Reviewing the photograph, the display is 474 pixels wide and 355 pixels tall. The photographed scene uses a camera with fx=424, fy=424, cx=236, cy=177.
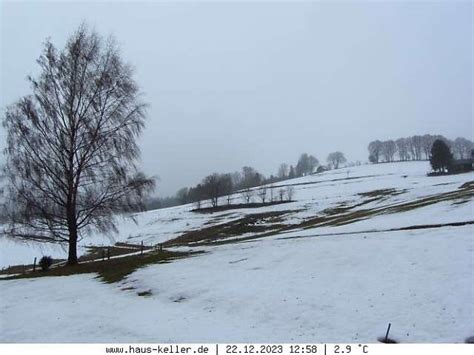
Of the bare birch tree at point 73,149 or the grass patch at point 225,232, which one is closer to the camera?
the bare birch tree at point 73,149

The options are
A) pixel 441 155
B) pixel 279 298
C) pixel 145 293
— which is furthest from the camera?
pixel 441 155

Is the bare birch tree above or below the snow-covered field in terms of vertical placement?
above

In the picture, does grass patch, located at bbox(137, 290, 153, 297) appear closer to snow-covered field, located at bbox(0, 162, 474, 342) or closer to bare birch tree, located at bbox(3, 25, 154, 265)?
snow-covered field, located at bbox(0, 162, 474, 342)

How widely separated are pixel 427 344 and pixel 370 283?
178 inches

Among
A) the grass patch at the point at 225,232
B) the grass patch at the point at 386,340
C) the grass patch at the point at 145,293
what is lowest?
the grass patch at the point at 225,232

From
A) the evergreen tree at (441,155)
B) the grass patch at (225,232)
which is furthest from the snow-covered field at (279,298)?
the evergreen tree at (441,155)

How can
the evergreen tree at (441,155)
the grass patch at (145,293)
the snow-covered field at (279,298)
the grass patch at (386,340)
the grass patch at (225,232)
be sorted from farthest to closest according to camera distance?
the evergreen tree at (441,155) < the grass patch at (225,232) < the grass patch at (145,293) < the snow-covered field at (279,298) < the grass patch at (386,340)

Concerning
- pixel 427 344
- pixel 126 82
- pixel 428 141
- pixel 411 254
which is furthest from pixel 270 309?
pixel 428 141

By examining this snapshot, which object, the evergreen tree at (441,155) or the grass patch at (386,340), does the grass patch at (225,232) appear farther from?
the evergreen tree at (441,155)

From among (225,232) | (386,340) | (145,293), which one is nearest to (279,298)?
(386,340)

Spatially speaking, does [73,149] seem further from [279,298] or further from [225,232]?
[225,232]

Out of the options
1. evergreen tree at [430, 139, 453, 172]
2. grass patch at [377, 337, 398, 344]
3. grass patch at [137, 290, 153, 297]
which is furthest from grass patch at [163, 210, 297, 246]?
evergreen tree at [430, 139, 453, 172]

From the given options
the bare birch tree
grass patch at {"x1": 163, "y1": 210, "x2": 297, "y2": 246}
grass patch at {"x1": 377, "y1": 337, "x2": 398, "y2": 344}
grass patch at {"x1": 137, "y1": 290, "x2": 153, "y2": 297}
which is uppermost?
the bare birch tree

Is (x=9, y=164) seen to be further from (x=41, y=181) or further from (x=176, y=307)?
(x=176, y=307)
